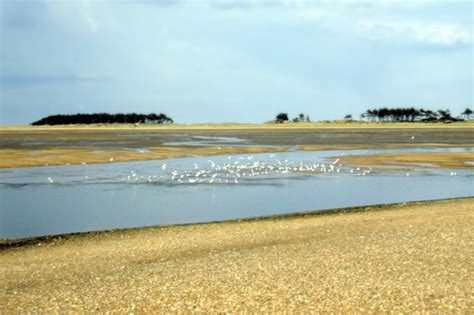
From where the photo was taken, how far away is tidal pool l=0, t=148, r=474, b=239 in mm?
18391

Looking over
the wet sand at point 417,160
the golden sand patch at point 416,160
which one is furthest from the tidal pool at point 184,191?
the golden sand patch at point 416,160

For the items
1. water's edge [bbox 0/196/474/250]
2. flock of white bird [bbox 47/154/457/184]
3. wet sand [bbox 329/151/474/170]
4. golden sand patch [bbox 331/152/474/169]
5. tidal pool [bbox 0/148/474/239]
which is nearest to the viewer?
water's edge [bbox 0/196/474/250]

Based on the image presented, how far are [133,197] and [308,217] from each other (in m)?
8.21

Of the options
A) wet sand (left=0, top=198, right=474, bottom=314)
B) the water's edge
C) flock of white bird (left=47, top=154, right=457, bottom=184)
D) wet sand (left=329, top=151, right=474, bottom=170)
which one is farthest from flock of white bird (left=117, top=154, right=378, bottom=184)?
wet sand (left=0, top=198, right=474, bottom=314)

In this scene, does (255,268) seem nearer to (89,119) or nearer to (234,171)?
(234,171)

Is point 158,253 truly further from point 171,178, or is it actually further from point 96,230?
point 171,178

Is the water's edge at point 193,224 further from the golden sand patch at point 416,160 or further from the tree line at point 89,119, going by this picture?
the tree line at point 89,119

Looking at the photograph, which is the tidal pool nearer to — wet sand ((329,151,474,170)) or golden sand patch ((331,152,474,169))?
wet sand ((329,151,474,170))

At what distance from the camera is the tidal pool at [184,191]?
18391 mm

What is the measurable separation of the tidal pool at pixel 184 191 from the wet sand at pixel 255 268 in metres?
2.66

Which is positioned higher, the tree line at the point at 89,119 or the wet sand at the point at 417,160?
the tree line at the point at 89,119

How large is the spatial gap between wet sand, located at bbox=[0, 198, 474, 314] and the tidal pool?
2661mm

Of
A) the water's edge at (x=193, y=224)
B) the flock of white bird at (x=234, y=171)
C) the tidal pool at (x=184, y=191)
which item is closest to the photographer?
the water's edge at (x=193, y=224)

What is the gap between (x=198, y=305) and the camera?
356 inches
